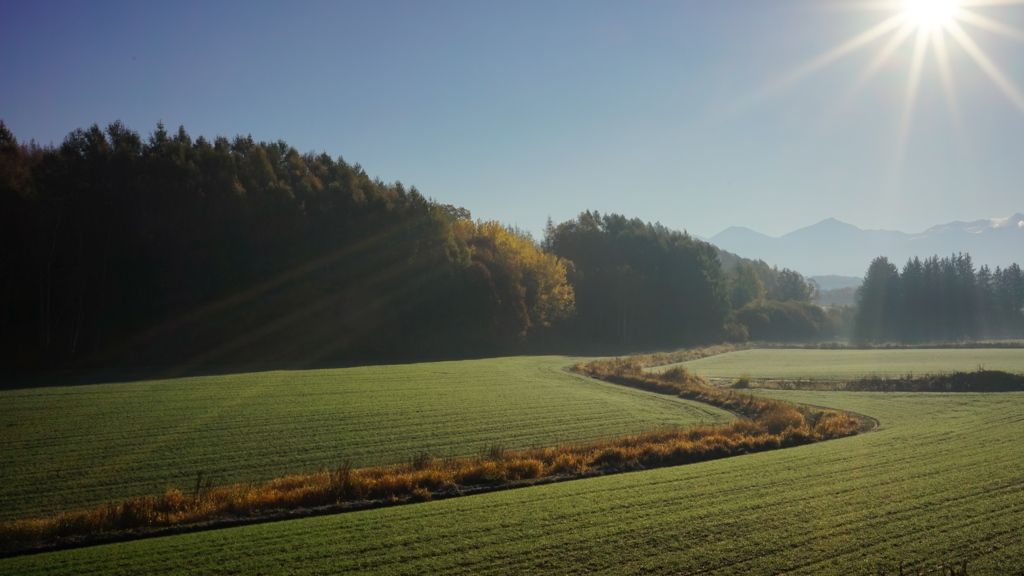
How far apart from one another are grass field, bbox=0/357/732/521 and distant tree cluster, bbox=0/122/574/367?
12.6m

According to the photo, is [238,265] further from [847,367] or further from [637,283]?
[637,283]

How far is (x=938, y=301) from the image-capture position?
112 m

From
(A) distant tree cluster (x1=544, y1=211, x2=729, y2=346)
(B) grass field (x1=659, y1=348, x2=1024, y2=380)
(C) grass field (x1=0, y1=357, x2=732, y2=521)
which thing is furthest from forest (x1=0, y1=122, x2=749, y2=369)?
(B) grass field (x1=659, y1=348, x2=1024, y2=380)

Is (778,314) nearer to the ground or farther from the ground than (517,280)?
nearer to the ground

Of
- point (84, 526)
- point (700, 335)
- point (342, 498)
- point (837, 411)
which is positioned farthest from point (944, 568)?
point (700, 335)

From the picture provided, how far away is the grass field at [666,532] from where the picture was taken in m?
8.91

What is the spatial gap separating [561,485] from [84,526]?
33.4 ft

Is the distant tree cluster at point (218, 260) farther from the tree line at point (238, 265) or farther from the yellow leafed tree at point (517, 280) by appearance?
the yellow leafed tree at point (517, 280)

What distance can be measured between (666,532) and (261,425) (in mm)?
15791

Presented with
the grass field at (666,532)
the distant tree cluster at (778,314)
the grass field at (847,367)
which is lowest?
the grass field at (847,367)

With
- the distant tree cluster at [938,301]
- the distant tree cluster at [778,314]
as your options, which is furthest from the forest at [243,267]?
the distant tree cluster at [938,301]

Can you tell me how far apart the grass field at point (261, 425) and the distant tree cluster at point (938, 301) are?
105 metres

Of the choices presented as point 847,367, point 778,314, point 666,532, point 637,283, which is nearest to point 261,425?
point 666,532

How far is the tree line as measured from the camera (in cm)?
3594
